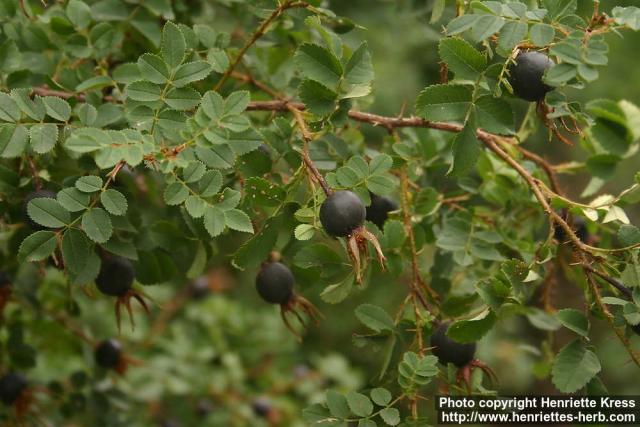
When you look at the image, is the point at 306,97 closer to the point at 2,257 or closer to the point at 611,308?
the point at 611,308

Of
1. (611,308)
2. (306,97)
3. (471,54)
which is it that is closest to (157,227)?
(306,97)

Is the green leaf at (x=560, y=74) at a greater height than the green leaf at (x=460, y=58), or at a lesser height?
greater

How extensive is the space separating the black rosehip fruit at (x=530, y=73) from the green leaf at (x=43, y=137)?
2.26 feet

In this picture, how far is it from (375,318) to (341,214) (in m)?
0.32

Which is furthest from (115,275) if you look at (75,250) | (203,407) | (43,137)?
(203,407)

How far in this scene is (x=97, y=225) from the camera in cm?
107

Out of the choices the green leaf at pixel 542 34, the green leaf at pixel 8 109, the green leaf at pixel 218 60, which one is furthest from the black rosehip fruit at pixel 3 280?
the green leaf at pixel 542 34

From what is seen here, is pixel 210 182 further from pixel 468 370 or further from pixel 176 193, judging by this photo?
pixel 468 370

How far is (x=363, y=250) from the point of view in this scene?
108 cm

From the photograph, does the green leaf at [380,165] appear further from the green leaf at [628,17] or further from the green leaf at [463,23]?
the green leaf at [628,17]

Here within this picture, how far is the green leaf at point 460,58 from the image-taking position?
3.56 ft

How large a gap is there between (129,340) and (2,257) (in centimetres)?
113

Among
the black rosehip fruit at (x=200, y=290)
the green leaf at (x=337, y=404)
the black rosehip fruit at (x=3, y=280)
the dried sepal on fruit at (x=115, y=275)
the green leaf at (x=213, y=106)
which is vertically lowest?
the black rosehip fruit at (x=200, y=290)

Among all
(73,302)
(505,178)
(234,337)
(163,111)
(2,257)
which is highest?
(163,111)
